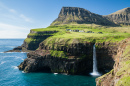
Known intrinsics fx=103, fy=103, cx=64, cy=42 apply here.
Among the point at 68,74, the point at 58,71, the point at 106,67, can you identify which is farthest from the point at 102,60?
the point at 58,71

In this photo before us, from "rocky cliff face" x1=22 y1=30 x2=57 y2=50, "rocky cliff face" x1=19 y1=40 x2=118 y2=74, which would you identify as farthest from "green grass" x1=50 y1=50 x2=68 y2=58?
"rocky cliff face" x1=22 y1=30 x2=57 y2=50

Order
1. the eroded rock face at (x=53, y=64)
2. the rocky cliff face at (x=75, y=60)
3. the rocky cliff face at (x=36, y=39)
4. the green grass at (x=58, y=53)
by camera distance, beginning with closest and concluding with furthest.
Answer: the eroded rock face at (x=53, y=64) → the rocky cliff face at (x=75, y=60) → the green grass at (x=58, y=53) → the rocky cliff face at (x=36, y=39)

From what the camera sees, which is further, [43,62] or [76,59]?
[43,62]

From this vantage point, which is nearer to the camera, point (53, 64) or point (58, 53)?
point (53, 64)

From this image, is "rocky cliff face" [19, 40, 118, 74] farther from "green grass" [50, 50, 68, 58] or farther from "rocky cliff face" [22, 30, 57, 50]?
"rocky cliff face" [22, 30, 57, 50]

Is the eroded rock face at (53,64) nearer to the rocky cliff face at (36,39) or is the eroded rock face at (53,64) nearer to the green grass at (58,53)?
the green grass at (58,53)

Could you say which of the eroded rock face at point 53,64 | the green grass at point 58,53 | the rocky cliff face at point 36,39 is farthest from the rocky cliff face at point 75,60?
the rocky cliff face at point 36,39

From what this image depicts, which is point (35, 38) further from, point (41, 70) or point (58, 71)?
point (58, 71)

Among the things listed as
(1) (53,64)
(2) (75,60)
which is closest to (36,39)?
(1) (53,64)

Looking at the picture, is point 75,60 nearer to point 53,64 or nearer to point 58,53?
point 58,53

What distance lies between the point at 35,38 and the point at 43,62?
78474 millimetres

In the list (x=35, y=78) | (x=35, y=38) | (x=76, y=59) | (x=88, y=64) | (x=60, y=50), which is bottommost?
(x=35, y=78)

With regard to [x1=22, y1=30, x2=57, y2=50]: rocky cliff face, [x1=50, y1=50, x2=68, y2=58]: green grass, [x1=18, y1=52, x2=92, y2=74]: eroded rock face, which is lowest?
[x1=18, y1=52, x2=92, y2=74]: eroded rock face

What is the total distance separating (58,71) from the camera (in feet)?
215
